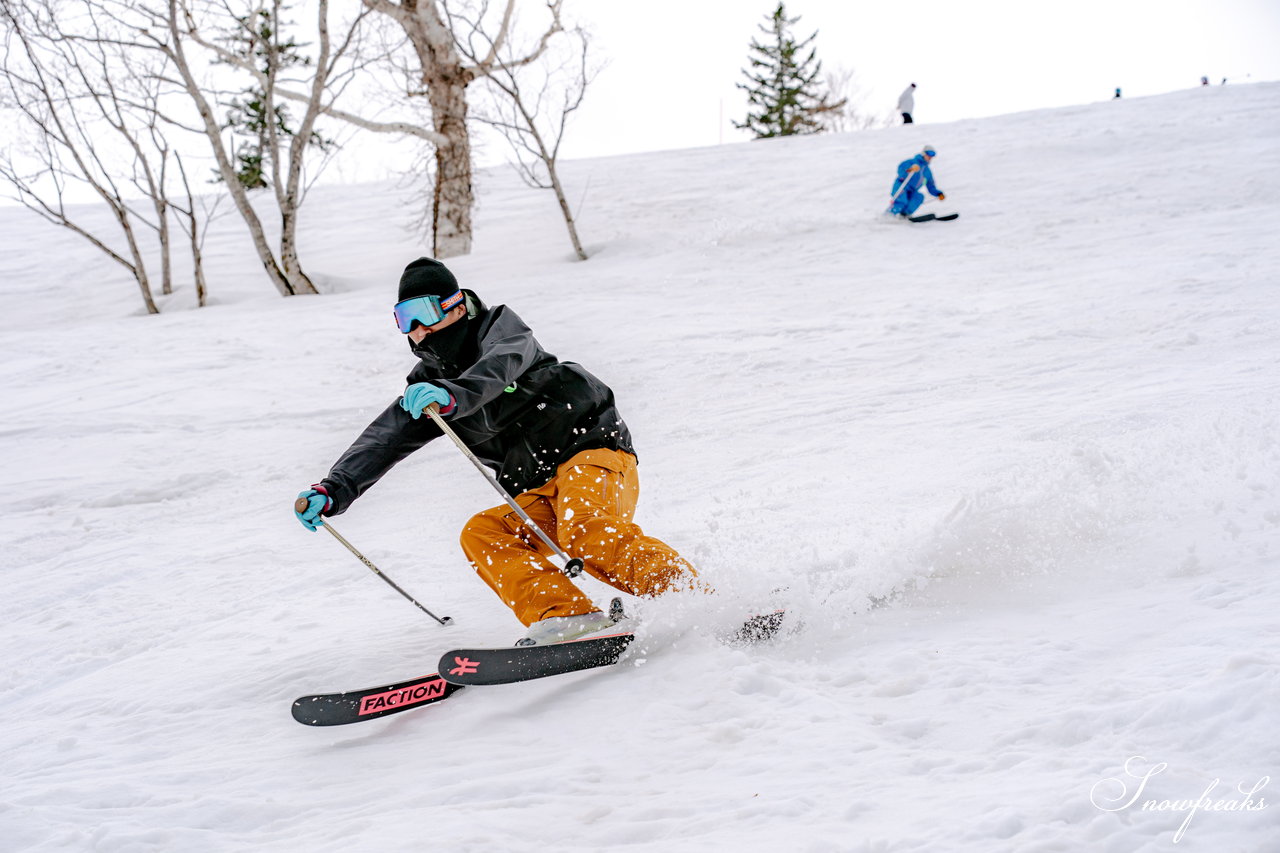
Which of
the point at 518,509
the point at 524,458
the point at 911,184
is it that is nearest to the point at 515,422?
the point at 524,458

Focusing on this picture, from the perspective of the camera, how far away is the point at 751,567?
3379mm

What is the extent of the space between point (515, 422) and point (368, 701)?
1.16 metres

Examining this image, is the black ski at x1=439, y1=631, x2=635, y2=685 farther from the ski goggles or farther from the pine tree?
the pine tree

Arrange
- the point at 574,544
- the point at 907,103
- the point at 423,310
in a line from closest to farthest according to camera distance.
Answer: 1. the point at 574,544
2. the point at 423,310
3. the point at 907,103

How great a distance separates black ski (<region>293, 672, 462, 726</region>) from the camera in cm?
288

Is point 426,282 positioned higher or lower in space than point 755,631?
higher

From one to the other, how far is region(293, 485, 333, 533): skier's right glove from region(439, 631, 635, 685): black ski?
0.73m

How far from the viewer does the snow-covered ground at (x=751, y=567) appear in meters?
2.06

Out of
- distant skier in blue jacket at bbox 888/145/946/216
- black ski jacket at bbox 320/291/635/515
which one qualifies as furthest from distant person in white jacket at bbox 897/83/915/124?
black ski jacket at bbox 320/291/635/515

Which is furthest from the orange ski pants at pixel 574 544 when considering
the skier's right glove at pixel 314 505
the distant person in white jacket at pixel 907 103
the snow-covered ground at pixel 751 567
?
the distant person in white jacket at pixel 907 103

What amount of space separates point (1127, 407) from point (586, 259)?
8.63 m

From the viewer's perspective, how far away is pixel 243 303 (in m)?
11.8

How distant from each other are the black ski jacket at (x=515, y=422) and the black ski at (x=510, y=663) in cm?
77

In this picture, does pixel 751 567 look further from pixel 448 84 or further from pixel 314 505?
pixel 448 84
